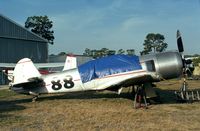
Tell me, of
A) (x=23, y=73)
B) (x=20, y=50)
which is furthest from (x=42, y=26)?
(x=23, y=73)

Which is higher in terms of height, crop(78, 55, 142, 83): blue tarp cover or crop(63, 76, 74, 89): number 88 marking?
crop(78, 55, 142, 83): blue tarp cover

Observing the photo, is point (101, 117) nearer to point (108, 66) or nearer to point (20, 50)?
point (108, 66)

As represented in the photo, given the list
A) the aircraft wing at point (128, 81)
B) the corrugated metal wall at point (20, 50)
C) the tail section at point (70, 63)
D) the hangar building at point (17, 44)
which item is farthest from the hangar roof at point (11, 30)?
the aircraft wing at point (128, 81)

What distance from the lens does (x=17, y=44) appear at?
156ft

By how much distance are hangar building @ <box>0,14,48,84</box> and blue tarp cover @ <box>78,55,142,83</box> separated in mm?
31068

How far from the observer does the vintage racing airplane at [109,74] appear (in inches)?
561

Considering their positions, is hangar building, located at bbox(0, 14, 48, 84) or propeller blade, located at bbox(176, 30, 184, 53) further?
hangar building, located at bbox(0, 14, 48, 84)

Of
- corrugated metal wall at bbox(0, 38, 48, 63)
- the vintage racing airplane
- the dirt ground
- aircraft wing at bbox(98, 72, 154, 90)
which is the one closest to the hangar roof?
corrugated metal wall at bbox(0, 38, 48, 63)

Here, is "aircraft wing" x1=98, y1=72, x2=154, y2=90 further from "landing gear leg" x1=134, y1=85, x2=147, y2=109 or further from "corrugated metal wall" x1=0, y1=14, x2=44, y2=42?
"corrugated metal wall" x1=0, y1=14, x2=44, y2=42

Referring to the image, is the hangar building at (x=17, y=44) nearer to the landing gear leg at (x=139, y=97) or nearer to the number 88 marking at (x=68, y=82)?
the number 88 marking at (x=68, y=82)

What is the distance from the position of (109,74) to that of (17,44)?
113 feet

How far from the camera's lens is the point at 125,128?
917cm

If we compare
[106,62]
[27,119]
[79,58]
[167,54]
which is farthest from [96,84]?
[79,58]

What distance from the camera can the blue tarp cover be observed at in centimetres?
1505
